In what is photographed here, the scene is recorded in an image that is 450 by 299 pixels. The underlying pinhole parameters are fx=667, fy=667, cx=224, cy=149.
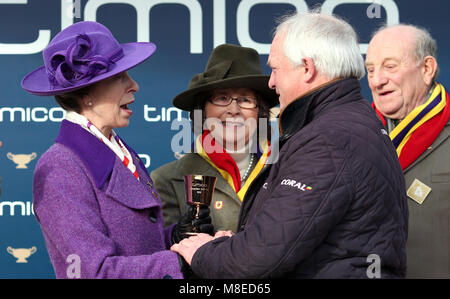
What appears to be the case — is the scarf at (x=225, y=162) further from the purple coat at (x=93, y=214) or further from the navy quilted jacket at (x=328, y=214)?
the navy quilted jacket at (x=328, y=214)

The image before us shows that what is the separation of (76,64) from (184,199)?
1.15 meters

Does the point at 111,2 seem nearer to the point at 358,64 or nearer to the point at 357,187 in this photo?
the point at 358,64

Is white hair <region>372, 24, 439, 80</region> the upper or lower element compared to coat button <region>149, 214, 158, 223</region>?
upper

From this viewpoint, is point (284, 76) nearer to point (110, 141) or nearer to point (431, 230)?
point (110, 141)

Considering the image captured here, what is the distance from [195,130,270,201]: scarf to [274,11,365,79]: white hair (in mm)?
1297

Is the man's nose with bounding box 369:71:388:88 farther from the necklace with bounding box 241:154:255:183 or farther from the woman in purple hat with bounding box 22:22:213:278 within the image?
the woman in purple hat with bounding box 22:22:213:278

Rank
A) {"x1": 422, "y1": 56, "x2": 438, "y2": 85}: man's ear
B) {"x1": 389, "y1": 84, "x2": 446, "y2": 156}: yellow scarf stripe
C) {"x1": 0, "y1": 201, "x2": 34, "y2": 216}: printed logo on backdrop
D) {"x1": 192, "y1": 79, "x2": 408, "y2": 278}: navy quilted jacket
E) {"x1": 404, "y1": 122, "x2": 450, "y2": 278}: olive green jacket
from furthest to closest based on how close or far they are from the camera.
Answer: {"x1": 0, "y1": 201, "x2": 34, "y2": 216}: printed logo on backdrop, {"x1": 422, "y1": 56, "x2": 438, "y2": 85}: man's ear, {"x1": 389, "y1": 84, "x2": 446, "y2": 156}: yellow scarf stripe, {"x1": 404, "y1": 122, "x2": 450, "y2": 278}: olive green jacket, {"x1": 192, "y1": 79, "x2": 408, "y2": 278}: navy quilted jacket

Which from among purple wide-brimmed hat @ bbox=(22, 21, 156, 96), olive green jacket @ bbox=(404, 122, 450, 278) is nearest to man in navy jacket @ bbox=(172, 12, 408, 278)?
purple wide-brimmed hat @ bbox=(22, 21, 156, 96)

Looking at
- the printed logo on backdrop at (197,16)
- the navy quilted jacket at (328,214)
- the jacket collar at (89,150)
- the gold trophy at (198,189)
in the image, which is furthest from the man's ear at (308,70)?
the printed logo on backdrop at (197,16)

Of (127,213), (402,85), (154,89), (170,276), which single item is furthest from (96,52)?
(154,89)

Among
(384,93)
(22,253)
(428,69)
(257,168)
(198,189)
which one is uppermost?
(428,69)

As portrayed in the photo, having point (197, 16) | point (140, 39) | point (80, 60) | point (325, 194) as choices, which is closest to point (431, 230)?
point (325, 194)

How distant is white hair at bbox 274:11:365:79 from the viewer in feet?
7.77

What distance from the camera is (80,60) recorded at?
260cm
